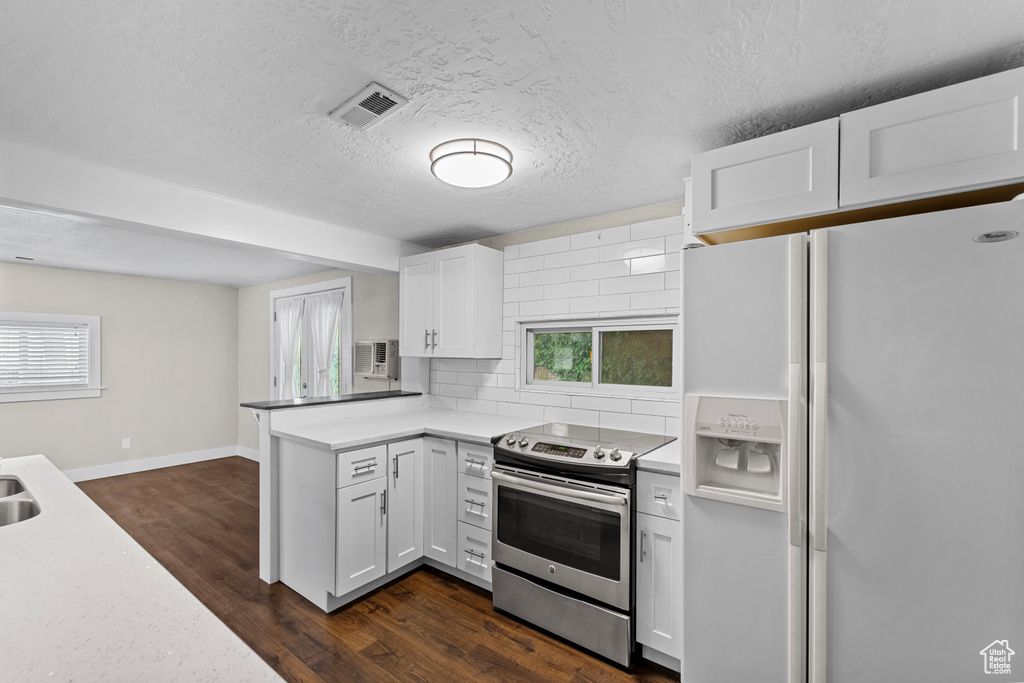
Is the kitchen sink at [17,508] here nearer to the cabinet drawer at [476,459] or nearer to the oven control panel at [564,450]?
the cabinet drawer at [476,459]

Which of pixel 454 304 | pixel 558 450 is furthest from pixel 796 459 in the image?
pixel 454 304

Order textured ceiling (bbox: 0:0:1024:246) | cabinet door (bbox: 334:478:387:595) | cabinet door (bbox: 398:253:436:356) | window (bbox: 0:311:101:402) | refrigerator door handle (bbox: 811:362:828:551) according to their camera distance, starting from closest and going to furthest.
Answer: textured ceiling (bbox: 0:0:1024:246)
refrigerator door handle (bbox: 811:362:828:551)
cabinet door (bbox: 334:478:387:595)
cabinet door (bbox: 398:253:436:356)
window (bbox: 0:311:101:402)

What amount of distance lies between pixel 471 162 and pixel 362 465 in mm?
1709

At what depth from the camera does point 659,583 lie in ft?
6.75

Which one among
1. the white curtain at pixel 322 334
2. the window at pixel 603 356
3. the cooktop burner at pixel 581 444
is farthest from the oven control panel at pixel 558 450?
the white curtain at pixel 322 334

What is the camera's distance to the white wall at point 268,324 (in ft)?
14.3

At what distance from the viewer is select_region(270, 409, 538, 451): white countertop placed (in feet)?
8.38

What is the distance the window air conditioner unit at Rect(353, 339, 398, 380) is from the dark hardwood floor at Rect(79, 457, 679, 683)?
60.6 inches

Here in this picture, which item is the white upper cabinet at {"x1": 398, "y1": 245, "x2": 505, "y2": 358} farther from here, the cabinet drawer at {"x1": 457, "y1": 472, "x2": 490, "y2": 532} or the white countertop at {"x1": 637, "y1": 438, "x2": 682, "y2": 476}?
the white countertop at {"x1": 637, "y1": 438, "x2": 682, "y2": 476}

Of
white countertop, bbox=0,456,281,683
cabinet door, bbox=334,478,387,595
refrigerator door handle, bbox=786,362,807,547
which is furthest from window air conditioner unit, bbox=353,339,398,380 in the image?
refrigerator door handle, bbox=786,362,807,547

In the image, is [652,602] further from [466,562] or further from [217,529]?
[217,529]

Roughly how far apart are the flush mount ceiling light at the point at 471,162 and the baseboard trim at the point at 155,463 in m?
5.27

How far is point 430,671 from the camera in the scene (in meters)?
2.03

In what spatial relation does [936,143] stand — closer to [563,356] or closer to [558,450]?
[558,450]
